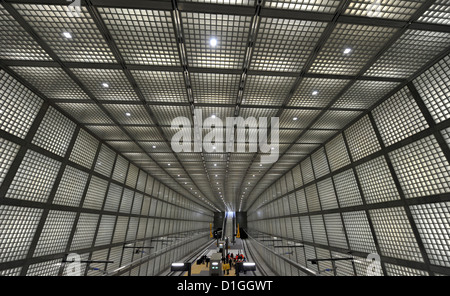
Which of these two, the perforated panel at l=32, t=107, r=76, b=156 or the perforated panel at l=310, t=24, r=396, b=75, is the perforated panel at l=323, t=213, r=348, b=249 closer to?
the perforated panel at l=310, t=24, r=396, b=75

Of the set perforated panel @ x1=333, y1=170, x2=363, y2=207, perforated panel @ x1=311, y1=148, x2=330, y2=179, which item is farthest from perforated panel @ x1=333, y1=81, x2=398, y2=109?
perforated panel @ x1=311, y1=148, x2=330, y2=179

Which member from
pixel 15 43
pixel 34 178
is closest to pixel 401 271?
pixel 34 178

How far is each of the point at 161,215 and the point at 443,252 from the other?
807 inches

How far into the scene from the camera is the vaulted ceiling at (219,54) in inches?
158

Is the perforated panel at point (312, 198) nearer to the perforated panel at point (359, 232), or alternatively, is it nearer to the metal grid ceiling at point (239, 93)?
the metal grid ceiling at point (239, 93)

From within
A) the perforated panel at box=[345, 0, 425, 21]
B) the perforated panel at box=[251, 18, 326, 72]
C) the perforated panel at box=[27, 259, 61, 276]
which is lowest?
the perforated panel at box=[27, 259, 61, 276]

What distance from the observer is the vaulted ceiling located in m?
4.02

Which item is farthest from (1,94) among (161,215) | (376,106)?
(161,215)

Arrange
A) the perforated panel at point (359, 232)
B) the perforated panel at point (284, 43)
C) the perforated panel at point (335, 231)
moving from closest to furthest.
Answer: the perforated panel at point (284, 43)
the perforated panel at point (359, 232)
the perforated panel at point (335, 231)

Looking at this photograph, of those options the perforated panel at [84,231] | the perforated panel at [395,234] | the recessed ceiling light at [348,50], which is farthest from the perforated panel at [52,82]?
the perforated panel at [395,234]

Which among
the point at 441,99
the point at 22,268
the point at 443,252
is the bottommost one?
the point at 22,268

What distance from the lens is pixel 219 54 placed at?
504cm
